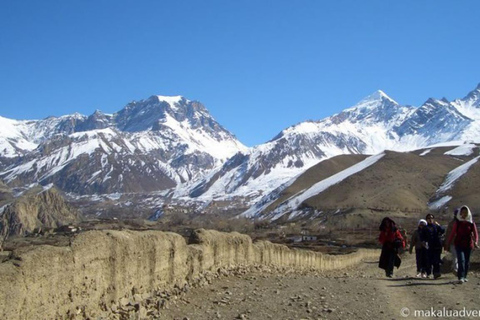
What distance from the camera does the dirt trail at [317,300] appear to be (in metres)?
12.6

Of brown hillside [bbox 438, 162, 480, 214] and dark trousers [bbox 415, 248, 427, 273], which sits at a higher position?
brown hillside [bbox 438, 162, 480, 214]

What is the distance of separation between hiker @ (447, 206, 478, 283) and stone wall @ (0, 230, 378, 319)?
8.15 metres

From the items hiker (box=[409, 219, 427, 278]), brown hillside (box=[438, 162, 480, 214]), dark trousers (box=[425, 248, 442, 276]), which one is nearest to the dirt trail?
dark trousers (box=[425, 248, 442, 276])

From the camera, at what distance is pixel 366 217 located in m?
171

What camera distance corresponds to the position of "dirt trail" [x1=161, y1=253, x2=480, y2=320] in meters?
12.6

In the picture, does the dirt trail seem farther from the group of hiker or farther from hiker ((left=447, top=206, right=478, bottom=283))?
the group of hiker

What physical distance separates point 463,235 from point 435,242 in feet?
9.70

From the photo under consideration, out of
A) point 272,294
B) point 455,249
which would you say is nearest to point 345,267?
point 455,249

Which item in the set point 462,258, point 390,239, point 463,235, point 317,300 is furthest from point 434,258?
point 317,300

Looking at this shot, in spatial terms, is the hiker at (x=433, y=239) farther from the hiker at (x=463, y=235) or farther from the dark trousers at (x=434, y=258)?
the hiker at (x=463, y=235)

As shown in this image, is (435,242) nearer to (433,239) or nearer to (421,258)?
(433,239)

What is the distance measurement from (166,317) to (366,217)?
165m

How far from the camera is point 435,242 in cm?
2042

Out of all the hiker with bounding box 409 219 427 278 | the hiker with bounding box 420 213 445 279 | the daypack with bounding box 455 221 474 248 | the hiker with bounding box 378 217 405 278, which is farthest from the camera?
the hiker with bounding box 409 219 427 278
